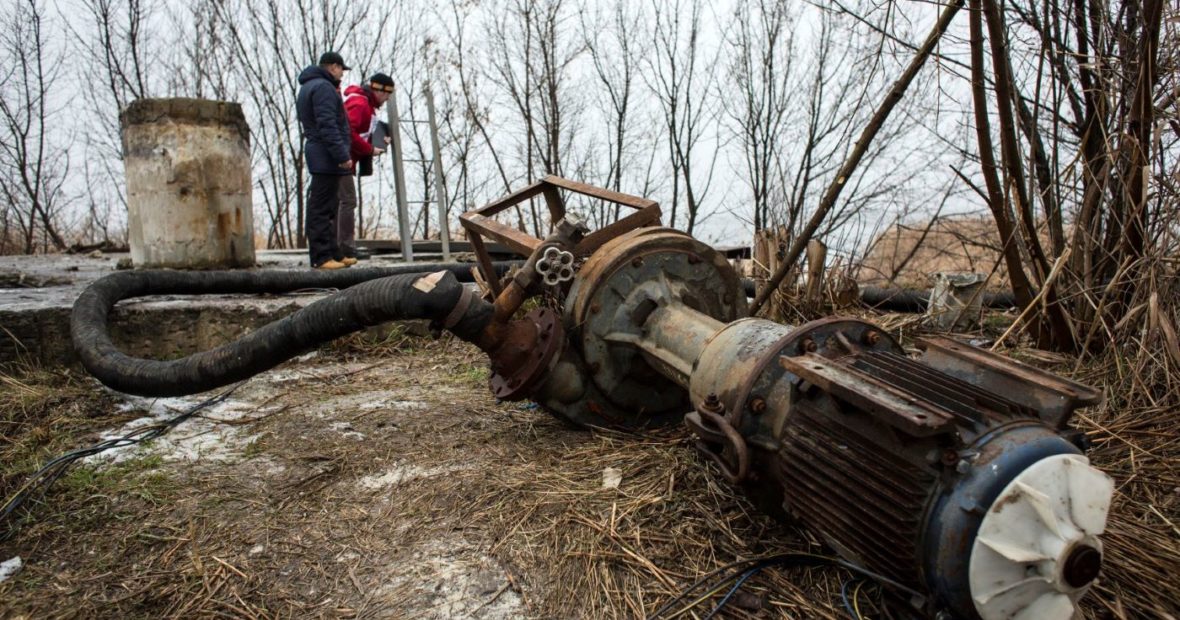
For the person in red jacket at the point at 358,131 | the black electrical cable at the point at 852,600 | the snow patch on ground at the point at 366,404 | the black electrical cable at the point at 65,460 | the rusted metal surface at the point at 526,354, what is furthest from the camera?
the person in red jacket at the point at 358,131

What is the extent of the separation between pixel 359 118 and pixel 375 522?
16.3ft

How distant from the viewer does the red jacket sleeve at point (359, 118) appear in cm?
621

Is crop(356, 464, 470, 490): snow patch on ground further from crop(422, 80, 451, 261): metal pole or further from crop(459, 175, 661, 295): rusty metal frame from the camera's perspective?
crop(422, 80, 451, 261): metal pole

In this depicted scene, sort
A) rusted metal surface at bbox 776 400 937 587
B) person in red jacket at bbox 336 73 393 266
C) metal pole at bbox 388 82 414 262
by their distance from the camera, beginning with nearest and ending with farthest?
rusted metal surface at bbox 776 400 937 587, person in red jacket at bbox 336 73 393 266, metal pole at bbox 388 82 414 262

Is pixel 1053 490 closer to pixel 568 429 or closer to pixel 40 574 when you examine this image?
pixel 568 429

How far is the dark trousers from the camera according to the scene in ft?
16.9

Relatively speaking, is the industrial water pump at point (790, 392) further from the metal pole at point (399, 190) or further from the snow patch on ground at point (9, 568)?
the metal pole at point (399, 190)

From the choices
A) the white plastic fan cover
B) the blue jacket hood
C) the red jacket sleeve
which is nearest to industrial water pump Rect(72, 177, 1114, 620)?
the white plastic fan cover

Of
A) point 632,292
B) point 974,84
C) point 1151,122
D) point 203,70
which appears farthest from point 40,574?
point 203,70

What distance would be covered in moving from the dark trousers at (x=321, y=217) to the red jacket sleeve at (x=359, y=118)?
104cm

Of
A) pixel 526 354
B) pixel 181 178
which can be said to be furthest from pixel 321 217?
pixel 526 354

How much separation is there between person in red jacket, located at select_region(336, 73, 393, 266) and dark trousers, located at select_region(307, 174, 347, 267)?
67 centimetres

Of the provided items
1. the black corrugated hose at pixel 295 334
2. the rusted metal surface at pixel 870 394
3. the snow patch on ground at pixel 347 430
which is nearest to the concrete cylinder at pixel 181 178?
the black corrugated hose at pixel 295 334

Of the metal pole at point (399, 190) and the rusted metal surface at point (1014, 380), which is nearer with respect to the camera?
the rusted metal surface at point (1014, 380)
